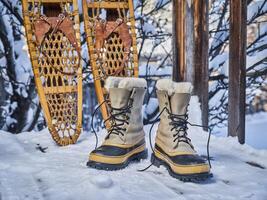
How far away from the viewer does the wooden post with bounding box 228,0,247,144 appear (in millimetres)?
1734

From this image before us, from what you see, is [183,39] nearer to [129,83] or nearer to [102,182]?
[129,83]

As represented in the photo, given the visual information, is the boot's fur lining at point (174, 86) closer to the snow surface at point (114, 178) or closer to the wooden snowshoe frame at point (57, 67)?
the snow surface at point (114, 178)

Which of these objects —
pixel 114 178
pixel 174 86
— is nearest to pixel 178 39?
pixel 174 86

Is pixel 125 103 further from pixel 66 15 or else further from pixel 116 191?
pixel 66 15

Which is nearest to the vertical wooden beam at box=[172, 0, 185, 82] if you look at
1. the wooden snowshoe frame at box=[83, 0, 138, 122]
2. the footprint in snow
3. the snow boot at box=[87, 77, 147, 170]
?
the wooden snowshoe frame at box=[83, 0, 138, 122]

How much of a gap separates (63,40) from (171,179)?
1073mm

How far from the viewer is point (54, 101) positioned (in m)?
1.99

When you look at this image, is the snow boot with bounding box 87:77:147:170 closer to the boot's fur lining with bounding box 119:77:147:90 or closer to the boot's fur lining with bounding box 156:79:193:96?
the boot's fur lining with bounding box 119:77:147:90

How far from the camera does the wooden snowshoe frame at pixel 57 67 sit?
185 cm

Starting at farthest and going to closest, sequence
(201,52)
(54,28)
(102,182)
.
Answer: (201,52), (54,28), (102,182)

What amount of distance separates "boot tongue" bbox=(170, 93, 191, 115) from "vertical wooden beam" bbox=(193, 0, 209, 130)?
2.37 feet

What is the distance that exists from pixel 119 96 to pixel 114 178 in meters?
0.32

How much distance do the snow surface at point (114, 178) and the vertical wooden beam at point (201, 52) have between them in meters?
0.37

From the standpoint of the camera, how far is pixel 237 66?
1746mm
